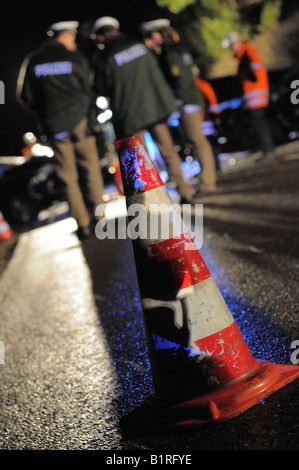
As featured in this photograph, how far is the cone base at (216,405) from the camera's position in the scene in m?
1.63

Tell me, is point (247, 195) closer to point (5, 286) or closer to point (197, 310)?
point (5, 286)

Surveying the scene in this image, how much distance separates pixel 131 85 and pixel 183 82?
1017mm

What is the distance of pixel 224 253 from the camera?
3.87m

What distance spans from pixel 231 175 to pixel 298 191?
10.7ft

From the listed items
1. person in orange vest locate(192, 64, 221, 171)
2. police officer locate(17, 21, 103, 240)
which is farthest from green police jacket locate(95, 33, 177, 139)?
person in orange vest locate(192, 64, 221, 171)

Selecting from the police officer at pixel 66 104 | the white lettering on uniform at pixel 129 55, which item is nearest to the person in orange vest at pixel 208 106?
the white lettering on uniform at pixel 129 55

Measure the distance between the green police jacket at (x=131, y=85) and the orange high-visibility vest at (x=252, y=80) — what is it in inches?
117

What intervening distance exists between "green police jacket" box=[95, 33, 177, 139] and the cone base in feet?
14.9

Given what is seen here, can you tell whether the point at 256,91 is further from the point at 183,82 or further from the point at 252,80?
the point at 183,82

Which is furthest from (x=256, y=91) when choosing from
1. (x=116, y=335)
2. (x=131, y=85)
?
(x=116, y=335)

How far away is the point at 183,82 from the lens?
6.57 m

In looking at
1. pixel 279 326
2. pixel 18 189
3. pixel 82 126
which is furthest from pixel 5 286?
pixel 18 189

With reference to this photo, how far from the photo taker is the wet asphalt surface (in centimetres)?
164

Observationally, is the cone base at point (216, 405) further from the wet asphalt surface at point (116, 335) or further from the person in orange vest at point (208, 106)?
the person in orange vest at point (208, 106)
